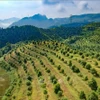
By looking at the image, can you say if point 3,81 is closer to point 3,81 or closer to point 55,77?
point 3,81

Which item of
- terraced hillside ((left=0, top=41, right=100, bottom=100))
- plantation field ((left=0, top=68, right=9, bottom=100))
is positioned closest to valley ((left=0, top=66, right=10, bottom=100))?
plantation field ((left=0, top=68, right=9, bottom=100))

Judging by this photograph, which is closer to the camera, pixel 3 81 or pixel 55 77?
pixel 55 77

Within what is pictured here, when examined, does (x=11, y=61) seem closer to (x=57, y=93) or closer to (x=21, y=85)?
(x=21, y=85)

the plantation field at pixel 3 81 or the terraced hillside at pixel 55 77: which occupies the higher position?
the terraced hillside at pixel 55 77

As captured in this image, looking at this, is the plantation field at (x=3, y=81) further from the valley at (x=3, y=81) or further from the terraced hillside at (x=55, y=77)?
the terraced hillside at (x=55, y=77)

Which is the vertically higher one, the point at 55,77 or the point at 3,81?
the point at 55,77

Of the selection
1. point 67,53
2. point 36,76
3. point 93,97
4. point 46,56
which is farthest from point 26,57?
point 93,97

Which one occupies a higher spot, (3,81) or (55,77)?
(55,77)

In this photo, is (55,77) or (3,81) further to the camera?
(3,81)

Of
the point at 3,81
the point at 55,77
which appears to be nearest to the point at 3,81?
the point at 3,81

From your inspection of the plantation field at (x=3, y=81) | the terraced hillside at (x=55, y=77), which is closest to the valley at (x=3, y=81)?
the plantation field at (x=3, y=81)
